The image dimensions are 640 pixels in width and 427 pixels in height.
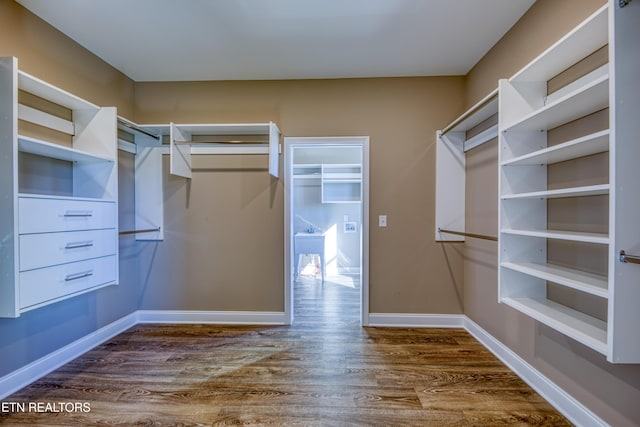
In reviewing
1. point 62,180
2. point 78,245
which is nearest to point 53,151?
point 62,180

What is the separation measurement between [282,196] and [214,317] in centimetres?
146

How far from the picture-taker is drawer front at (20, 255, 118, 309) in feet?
5.34

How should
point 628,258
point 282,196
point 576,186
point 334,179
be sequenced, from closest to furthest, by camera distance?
point 628,258 < point 576,186 < point 282,196 < point 334,179

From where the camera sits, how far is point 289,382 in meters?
1.93

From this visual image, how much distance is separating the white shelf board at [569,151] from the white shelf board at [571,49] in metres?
0.48

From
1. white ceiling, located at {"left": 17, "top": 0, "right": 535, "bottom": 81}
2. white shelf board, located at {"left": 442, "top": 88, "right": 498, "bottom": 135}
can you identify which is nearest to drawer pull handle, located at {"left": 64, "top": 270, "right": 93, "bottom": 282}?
white ceiling, located at {"left": 17, "top": 0, "right": 535, "bottom": 81}

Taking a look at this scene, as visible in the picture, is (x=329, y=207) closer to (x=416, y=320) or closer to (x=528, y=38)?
(x=416, y=320)

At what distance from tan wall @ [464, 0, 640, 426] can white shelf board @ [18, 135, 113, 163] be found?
3126 millimetres

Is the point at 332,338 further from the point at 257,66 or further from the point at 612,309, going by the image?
the point at 257,66

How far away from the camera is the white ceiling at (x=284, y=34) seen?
191 centimetres

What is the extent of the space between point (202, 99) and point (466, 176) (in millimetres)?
2822

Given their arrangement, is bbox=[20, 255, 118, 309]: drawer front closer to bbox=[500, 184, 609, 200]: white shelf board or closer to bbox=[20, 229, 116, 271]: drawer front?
bbox=[20, 229, 116, 271]: drawer front

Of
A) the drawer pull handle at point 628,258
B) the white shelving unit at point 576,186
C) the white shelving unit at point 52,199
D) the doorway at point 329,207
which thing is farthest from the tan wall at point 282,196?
the doorway at point 329,207

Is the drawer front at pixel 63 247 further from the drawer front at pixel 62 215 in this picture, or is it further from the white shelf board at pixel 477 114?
the white shelf board at pixel 477 114
